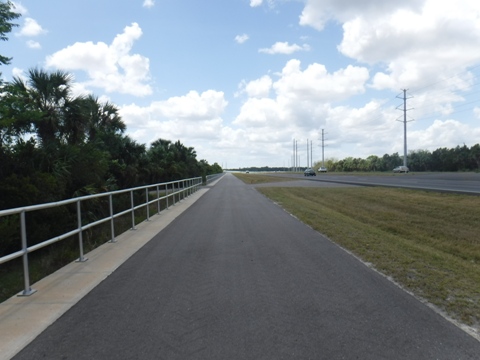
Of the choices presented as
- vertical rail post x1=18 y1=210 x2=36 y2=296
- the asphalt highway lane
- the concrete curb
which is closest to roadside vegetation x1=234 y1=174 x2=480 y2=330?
the asphalt highway lane

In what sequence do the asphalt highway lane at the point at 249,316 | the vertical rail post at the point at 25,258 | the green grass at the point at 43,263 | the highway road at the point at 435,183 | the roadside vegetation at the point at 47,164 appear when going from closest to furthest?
1. the asphalt highway lane at the point at 249,316
2. the vertical rail post at the point at 25,258
3. the green grass at the point at 43,263
4. the roadside vegetation at the point at 47,164
5. the highway road at the point at 435,183

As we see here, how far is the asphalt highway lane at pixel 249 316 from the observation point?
3600 mm

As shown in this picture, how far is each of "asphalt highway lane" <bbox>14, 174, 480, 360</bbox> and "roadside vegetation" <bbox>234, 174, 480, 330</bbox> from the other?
1.47 ft

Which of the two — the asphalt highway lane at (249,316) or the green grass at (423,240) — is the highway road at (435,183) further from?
the asphalt highway lane at (249,316)

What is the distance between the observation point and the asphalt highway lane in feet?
11.8

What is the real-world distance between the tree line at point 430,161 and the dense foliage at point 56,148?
64.9 meters

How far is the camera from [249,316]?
439cm

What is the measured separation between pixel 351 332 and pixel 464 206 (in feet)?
45.1

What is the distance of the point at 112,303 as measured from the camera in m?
4.89

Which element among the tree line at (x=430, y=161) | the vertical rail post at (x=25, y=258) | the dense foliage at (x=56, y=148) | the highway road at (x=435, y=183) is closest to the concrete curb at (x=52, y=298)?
the vertical rail post at (x=25, y=258)

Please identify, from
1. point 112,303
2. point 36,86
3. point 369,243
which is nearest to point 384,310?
point 112,303

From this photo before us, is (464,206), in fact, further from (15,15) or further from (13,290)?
(15,15)

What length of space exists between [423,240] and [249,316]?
27.4ft

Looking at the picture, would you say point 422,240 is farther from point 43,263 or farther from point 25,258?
point 25,258
